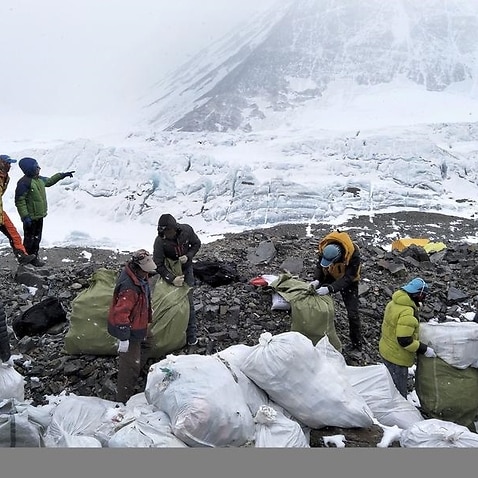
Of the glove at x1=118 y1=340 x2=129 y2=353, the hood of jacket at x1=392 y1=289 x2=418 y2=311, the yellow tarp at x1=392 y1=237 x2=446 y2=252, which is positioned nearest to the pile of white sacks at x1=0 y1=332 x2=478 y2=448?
the glove at x1=118 y1=340 x2=129 y2=353

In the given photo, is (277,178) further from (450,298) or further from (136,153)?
(450,298)

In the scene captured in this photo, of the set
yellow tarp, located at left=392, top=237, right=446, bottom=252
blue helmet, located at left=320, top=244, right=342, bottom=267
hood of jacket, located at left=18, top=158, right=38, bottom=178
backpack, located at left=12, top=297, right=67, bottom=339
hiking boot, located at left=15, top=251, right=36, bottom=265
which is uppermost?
hood of jacket, located at left=18, top=158, right=38, bottom=178

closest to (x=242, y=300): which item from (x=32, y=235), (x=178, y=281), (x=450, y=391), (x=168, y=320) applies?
(x=178, y=281)

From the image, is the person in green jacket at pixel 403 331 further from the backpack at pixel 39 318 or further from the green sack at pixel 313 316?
the backpack at pixel 39 318

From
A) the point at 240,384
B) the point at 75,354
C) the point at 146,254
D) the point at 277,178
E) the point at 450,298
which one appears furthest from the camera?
the point at 277,178

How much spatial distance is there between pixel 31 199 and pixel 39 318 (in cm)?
199

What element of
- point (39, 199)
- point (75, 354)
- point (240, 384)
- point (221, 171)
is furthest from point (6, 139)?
point (240, 384)

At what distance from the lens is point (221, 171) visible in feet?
58.7

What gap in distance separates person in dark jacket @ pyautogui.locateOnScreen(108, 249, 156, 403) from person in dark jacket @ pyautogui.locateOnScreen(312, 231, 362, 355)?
157 centimetres

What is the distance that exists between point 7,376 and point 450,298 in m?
4.91

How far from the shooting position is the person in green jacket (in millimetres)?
3613

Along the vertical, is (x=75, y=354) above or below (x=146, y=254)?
below

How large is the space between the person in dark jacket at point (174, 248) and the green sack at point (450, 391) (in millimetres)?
1863

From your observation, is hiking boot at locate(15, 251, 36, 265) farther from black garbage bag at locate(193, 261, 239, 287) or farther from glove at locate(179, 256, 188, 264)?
glove at locate(179, 256, 188, 264)
